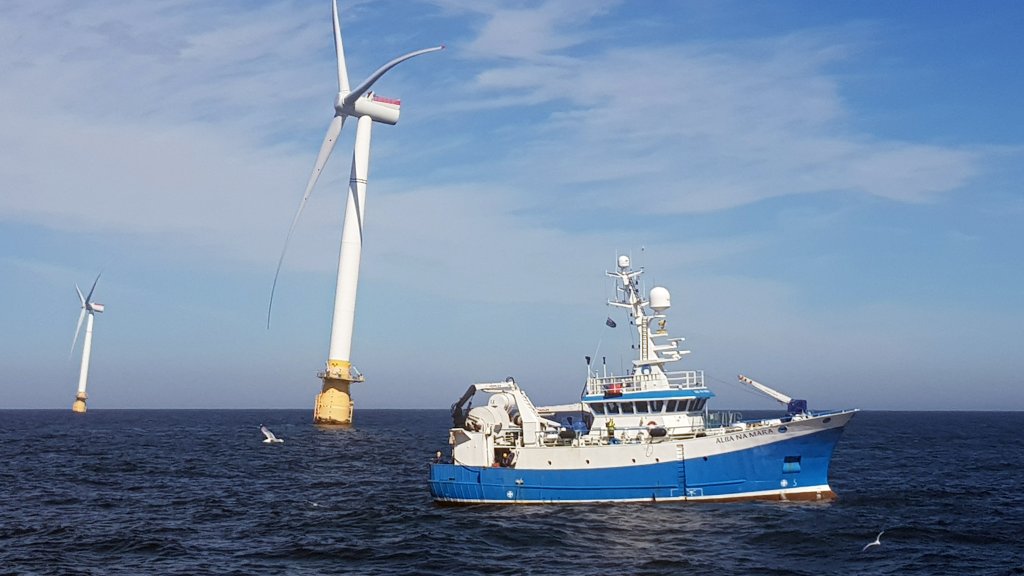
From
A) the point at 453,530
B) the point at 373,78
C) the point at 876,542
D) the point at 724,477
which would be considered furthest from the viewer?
the point at 373,78

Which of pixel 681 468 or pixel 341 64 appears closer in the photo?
pixel 681 468

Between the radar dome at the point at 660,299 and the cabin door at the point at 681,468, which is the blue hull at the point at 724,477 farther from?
the radar dome at the point at 660,299

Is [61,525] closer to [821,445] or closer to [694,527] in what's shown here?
[694,527]

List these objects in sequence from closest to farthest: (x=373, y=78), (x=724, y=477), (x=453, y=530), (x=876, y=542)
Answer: (x=876, y=542), (x=453, y=530), (x=724, y=477), (x=373, y=78)

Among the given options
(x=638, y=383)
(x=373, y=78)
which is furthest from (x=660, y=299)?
(x=373, y=78)

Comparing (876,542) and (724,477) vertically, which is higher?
(724,477)

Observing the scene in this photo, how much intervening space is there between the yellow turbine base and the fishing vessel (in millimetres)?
63504

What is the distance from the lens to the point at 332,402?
10819cm

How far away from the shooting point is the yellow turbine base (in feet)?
355

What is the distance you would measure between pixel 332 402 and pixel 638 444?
7397 centimetres

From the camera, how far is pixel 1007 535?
1465 inches

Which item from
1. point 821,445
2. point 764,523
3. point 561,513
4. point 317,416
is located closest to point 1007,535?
point 821,445

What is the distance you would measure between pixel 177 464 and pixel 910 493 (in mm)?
54023

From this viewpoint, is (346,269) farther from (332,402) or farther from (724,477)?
(724,477)
